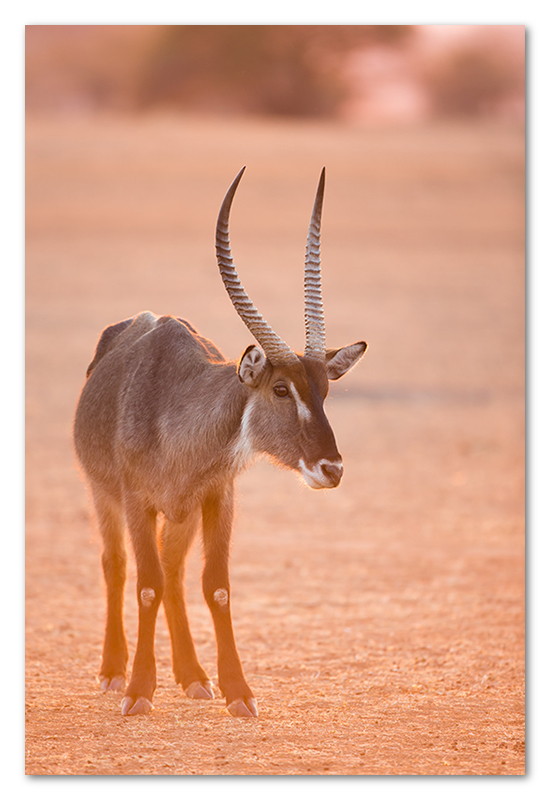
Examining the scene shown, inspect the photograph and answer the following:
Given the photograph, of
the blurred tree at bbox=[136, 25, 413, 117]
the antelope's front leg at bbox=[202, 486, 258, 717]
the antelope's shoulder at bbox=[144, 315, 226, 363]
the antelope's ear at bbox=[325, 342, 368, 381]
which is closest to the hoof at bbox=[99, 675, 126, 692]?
the antelope's front leg at bbox=[202, 486, 258, 717]

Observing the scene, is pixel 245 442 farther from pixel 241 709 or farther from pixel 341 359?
pixel 241 709

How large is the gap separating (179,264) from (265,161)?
1027 cm

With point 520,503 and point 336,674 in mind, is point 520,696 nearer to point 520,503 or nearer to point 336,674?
point 336,674

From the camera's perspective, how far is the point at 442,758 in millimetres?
4633

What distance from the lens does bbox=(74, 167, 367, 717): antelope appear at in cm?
464

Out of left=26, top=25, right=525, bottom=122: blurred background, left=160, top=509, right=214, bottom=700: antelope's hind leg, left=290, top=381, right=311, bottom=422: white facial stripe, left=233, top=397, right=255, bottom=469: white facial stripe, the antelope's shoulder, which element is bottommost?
left=160, top=509, right=214, bottom=700: antelope's hind leg

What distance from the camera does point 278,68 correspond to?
7.63 m

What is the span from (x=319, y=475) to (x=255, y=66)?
3.90 meters

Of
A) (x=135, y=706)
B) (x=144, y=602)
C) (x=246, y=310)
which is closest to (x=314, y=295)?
(x=246, y=310)

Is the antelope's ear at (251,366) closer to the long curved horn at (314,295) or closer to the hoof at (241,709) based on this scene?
the long curved horn at (314,295)

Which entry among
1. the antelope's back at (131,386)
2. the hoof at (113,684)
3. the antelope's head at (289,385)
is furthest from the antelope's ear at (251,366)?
the hoof at (113,684)

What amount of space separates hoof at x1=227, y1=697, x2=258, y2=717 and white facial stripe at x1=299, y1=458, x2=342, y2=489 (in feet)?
3.81

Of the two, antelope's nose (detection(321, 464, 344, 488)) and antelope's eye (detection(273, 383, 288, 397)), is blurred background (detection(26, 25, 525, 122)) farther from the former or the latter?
antelope's nose (detection(321, 464, 344, 488))
